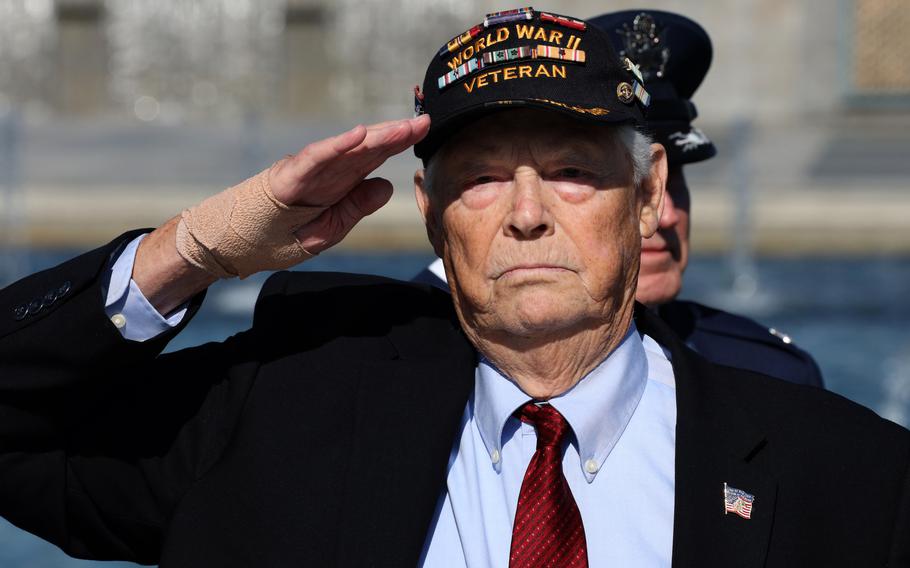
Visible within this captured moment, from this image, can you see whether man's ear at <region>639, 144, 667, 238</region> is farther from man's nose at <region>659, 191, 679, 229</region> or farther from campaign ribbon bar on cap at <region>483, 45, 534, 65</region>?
man's nose at <region>659, 191, 679, 229</region>

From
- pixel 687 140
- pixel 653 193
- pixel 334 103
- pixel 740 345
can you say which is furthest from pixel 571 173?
pixel 334 103

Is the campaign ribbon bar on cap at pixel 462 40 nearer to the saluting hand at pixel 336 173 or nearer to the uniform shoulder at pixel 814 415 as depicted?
the saluting hand at pixel 336 173

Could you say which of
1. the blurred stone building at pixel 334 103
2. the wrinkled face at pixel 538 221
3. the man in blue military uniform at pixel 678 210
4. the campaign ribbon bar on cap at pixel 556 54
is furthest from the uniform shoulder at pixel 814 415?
the blurred stone building at pixel 334 103

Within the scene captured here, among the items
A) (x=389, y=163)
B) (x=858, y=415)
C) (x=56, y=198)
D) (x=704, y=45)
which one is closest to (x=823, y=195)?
(x=389, y=163)

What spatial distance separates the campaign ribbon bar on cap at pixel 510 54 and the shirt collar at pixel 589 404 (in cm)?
50

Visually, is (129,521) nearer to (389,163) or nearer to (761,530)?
(761,530)

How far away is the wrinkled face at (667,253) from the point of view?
9.46ft

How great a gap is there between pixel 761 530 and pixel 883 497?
20 cm

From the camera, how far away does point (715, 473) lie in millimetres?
2051

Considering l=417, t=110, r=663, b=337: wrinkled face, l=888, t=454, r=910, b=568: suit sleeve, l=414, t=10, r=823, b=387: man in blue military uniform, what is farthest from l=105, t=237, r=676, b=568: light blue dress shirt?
l=414, t=10, r=823, b=387: man in blue military uniform

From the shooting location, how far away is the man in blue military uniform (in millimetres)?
2877

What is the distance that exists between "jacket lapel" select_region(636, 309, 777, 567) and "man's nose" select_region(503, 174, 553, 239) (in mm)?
351

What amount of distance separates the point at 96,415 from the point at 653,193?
39.4 inches

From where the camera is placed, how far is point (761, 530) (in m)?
1.99
